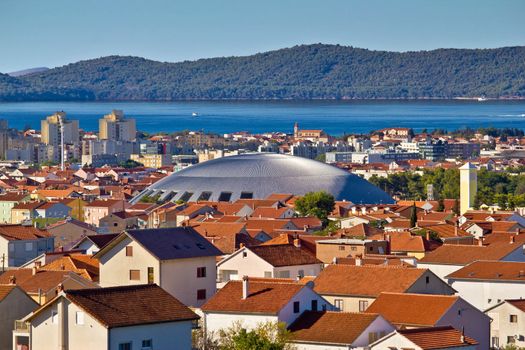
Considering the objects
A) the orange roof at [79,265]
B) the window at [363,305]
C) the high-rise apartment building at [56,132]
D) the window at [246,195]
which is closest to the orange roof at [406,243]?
the orange roof at [79,265]

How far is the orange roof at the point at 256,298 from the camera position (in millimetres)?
22609

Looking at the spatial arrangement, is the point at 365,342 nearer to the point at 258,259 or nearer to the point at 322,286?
the point at 322,286

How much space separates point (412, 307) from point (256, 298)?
2125mm

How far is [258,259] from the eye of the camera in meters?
30.0

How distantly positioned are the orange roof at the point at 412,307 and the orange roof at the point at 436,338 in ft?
3.63

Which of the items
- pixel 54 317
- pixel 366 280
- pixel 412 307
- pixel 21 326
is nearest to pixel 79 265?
pixel 366 280

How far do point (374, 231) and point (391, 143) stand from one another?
464 ft

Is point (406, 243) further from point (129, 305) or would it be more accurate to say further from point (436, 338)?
point (129, 305)

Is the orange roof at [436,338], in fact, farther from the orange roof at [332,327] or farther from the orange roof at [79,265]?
the orange roof at [79,265]

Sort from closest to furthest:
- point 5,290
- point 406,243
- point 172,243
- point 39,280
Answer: point 5,290 < point 39,280 < point 172,243 < point 406,243

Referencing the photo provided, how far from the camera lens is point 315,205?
6084 centimetres

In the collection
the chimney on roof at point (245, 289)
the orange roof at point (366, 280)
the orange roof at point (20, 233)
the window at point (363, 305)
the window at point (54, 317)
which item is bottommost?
the orange roof at point (20, 233)

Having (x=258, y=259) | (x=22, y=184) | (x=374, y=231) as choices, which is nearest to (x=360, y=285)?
(x=258, y=259)

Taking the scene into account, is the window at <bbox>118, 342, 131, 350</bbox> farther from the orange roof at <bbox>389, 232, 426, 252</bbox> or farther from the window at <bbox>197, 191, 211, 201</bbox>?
the window at <bbox>197, 191, 211, 201</bbox>
